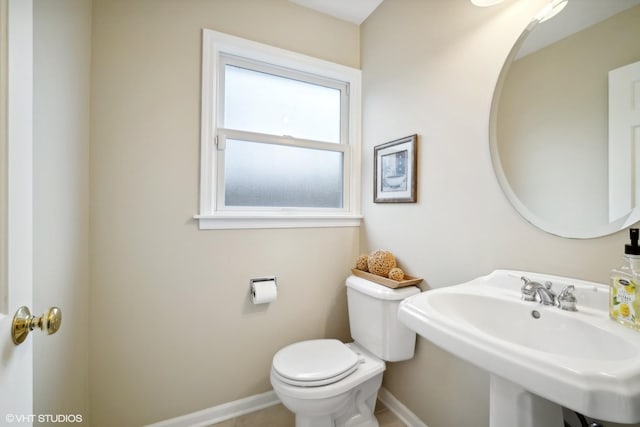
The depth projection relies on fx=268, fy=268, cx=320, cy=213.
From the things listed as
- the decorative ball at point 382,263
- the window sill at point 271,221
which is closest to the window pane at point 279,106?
the window sill at point 271,221

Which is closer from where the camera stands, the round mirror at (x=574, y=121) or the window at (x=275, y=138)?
the round mirror at (x=574, y=121)

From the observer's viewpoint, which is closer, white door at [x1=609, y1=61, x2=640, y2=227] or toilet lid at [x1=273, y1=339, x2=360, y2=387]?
white door at [x1=609, y1=61, x2=640, y2=227]

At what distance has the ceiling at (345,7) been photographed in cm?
169

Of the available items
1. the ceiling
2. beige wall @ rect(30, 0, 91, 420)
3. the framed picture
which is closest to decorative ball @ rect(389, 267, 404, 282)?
the framed picture

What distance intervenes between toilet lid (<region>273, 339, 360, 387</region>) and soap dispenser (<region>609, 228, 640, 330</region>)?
96cm

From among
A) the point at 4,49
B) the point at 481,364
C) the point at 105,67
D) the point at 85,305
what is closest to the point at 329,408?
the point at 481,364

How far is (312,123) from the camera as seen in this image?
1.83 meters

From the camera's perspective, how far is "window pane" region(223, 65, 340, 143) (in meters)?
1.63

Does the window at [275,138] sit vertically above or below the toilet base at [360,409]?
above

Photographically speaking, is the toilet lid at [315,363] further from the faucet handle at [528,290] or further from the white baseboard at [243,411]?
the faucet handle at [528,290]

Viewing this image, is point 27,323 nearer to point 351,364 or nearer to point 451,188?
point 351,364

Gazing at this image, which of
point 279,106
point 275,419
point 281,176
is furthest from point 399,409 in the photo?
point 279,106

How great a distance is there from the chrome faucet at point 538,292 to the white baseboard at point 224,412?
1469mm

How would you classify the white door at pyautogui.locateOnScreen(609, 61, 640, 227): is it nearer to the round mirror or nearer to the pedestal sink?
the round mirror
